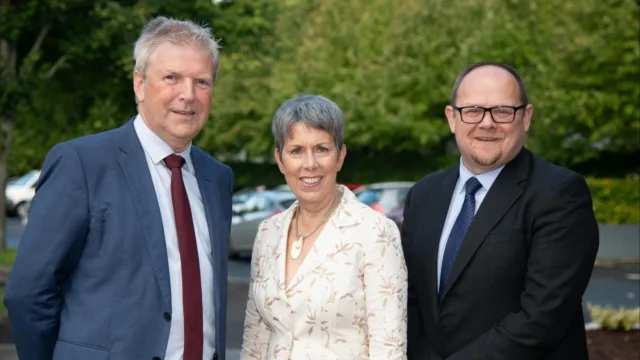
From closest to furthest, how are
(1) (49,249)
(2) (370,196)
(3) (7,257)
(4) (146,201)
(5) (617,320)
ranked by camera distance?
(1) (49,249) → (4) (146,201) → (5) (617,320) → (3) (7,257) → (2) (370,196)

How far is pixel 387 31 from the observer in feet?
120

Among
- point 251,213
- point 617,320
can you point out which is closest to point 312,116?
point 617,320

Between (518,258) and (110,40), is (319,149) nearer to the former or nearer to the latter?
(518,258)

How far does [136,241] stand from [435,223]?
4.57 ft

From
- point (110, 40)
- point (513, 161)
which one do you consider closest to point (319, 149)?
point (513, 161)

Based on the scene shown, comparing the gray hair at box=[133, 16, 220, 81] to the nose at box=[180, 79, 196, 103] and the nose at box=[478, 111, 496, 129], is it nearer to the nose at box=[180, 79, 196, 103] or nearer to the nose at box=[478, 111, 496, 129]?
the nose at box=[180, 79, 196, 103]

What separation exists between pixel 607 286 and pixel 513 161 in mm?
13458

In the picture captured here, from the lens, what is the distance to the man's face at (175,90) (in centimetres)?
395

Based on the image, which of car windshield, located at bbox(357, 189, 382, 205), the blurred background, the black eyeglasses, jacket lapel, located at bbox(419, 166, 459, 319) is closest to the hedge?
the blurred background

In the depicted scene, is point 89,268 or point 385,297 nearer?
point 89,268

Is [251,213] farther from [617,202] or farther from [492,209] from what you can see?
[492,209]

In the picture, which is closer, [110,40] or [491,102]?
[491,102]

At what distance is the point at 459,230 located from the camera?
4.26 m

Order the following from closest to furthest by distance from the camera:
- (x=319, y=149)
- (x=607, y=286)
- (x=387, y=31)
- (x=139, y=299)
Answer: (x=139, y=299) → (x=319, y=149) → (x=607, y=286) → (x=387, y=31)
